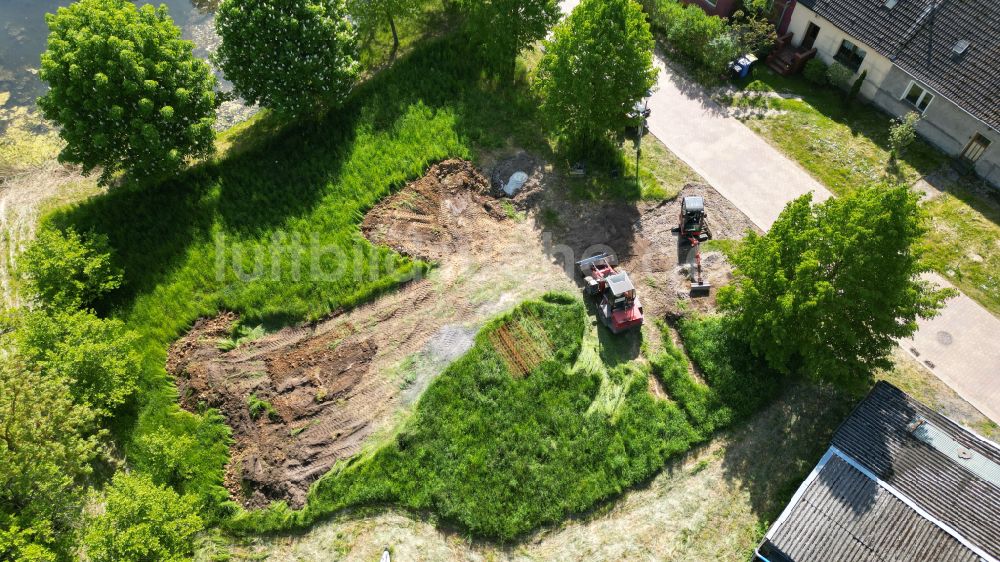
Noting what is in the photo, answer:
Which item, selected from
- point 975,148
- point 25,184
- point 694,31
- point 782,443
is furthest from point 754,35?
point 25,184

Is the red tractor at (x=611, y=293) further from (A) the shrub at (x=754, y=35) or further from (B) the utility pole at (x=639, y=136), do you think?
(A) the shrub at (x=754, y=35)

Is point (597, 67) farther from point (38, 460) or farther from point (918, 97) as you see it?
point (38, 460)

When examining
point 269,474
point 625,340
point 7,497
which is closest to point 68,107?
point 7,497

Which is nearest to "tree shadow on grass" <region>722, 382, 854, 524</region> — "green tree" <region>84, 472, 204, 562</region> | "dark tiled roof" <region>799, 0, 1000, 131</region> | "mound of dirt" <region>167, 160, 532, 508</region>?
"mound of dirt" <region>167, 160, 532, 508</region>

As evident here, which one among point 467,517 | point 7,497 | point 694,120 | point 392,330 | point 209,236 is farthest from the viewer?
point 694,120

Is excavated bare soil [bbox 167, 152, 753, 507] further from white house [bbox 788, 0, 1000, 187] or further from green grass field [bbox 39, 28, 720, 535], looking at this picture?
white house [bbox 788, 0, 1000, 187]

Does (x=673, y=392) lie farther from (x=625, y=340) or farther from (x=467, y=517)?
(x=467, y=517)
